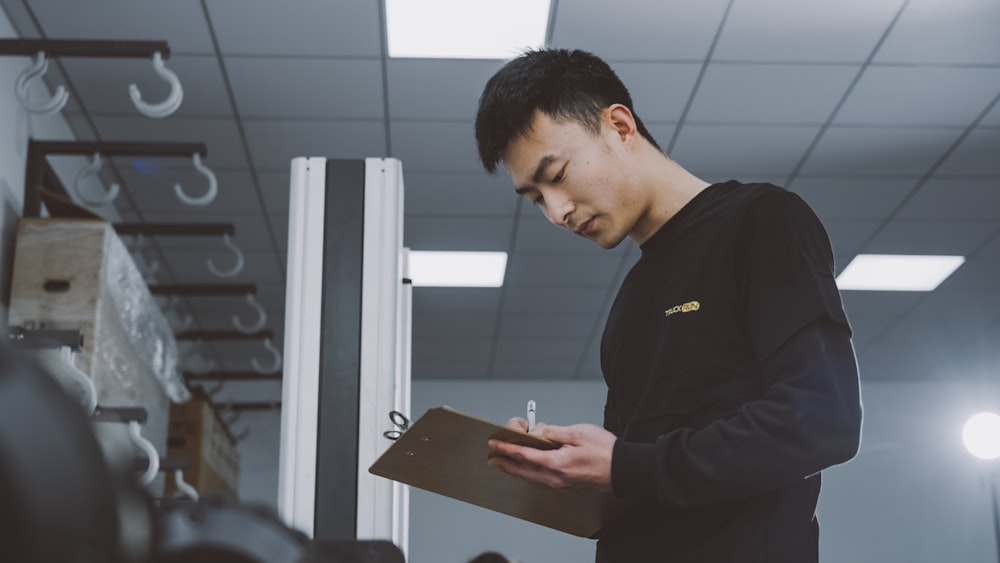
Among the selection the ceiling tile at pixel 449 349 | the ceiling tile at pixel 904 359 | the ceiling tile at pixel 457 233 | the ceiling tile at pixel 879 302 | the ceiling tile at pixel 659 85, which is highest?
the ceiling tile at pixel 659 85

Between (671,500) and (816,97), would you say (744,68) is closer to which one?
(816,97)

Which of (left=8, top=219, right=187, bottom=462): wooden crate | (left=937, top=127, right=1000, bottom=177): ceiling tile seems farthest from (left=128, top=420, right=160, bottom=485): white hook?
(left=937, top=127, right=1000, bottom=177): ceiling tile

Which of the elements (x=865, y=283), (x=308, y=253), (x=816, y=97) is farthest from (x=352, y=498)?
(x=865, y=283)

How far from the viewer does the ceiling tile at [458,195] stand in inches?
168

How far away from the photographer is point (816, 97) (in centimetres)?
375

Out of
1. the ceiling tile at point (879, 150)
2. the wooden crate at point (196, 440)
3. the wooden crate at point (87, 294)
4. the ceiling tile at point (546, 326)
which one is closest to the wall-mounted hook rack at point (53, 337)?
Answer: the wooden crate at point (87, 294)

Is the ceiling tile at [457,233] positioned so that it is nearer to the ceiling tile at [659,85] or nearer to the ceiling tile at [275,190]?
the ceiling tile at [275,190]

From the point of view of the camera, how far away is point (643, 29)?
3.35 metres

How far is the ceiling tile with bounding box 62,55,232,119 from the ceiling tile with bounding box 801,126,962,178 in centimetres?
228

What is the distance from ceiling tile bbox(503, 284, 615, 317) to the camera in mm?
5472

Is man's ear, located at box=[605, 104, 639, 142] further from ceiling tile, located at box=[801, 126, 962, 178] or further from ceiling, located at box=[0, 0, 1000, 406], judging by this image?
ceiling tile, located at box=[801, 126, 962, 178]

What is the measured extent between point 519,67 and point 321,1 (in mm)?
1962

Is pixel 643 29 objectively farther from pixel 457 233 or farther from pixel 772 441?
pixel 772 441

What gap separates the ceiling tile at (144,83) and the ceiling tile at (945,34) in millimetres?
2274
